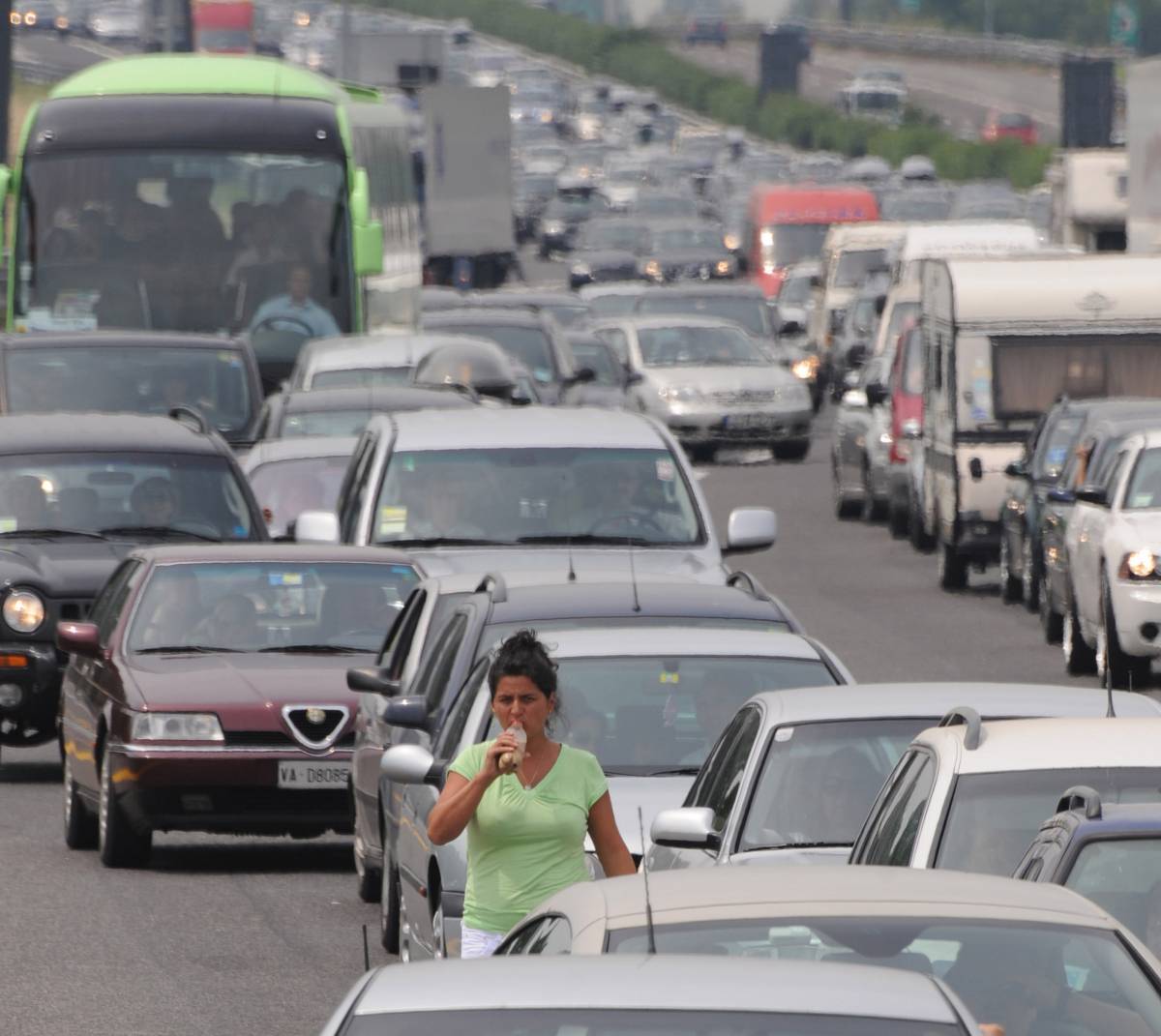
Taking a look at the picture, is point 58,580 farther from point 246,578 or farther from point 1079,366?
point 1079,366

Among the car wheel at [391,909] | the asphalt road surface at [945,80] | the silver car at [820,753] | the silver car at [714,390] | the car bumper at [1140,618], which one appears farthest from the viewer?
the asphalt road surface at [945,80]

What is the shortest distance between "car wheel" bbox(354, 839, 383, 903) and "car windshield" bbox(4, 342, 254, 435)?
10.4 m

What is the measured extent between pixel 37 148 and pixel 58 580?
11997mm

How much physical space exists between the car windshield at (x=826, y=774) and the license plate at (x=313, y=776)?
4729 mm

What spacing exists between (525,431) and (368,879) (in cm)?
439

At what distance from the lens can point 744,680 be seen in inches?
421

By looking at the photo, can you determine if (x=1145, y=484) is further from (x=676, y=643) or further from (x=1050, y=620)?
(x=676, y=643)

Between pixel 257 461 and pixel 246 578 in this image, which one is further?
pixel 257 461

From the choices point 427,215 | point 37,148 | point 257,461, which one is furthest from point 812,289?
point 257,461

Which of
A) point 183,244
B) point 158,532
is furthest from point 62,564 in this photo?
point 183,244

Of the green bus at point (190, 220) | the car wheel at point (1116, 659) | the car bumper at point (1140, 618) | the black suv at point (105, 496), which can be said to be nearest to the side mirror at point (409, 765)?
the black suv at point (105, 496)

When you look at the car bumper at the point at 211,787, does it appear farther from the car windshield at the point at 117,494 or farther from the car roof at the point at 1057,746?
the car roof at the point at 1057,746

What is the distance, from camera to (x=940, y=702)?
9.33 metres

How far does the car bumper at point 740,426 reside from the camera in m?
37.5
